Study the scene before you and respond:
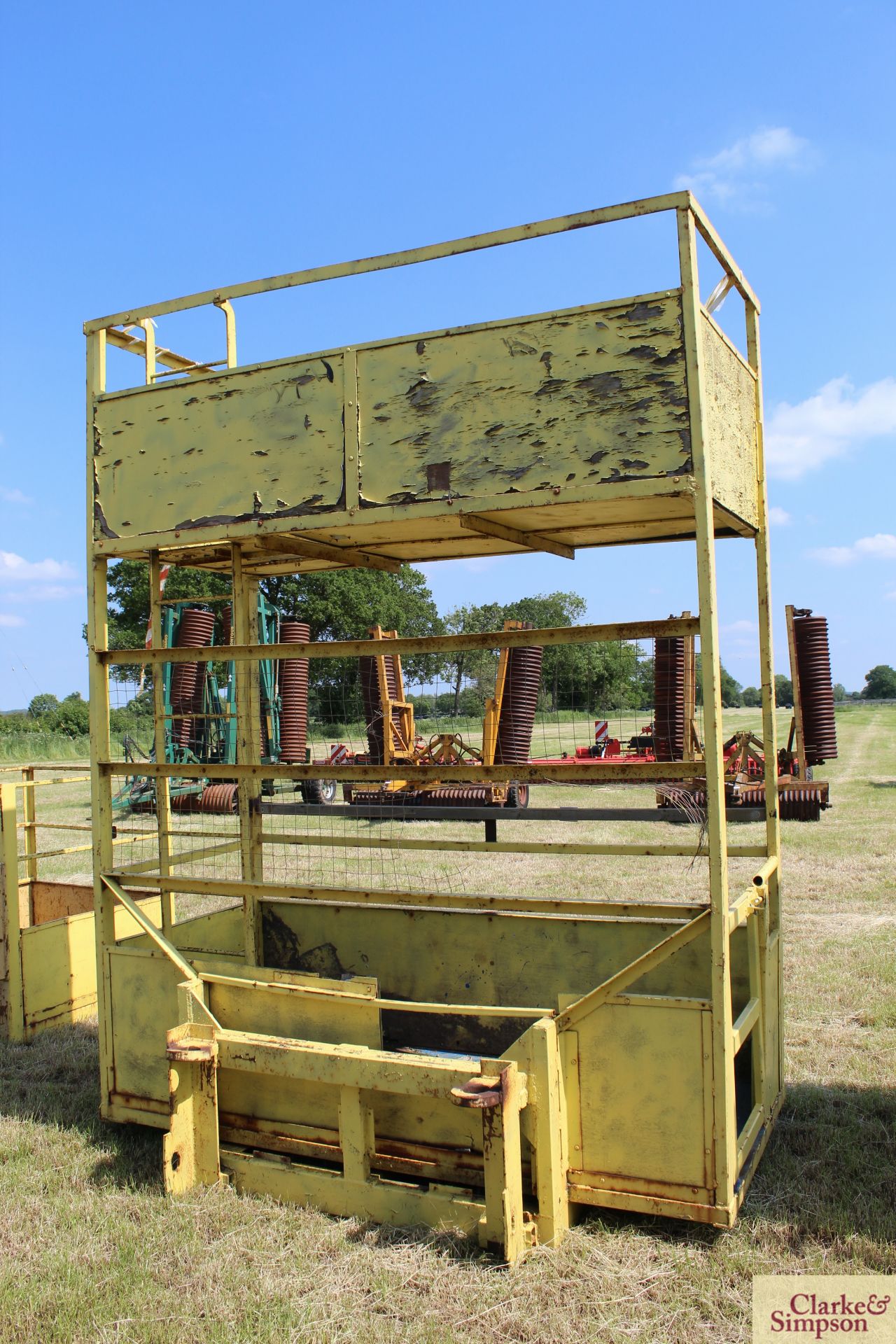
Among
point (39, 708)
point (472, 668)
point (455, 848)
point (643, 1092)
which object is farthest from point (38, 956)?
point (39, 708)

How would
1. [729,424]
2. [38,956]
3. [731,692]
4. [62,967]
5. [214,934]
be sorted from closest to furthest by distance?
1. [729,424]
2. [214,934]
3. [38,956]
4. [62,967]
5. [731,692]

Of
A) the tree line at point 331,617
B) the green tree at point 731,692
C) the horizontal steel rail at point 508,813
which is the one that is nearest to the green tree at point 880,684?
the green tree at point 731,692

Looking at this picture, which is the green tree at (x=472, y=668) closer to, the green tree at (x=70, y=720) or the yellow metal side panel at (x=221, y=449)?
the yellow metal side panel at (x=221, y=449)

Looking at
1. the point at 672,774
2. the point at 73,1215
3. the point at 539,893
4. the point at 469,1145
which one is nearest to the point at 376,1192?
the point at 469,1145

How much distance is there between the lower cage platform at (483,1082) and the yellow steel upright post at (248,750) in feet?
2.95

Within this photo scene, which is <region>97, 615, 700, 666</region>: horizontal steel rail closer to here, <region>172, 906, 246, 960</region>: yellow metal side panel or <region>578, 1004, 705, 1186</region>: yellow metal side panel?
<region>578, 1004, 705, 1186</region>: yellow metal side panel

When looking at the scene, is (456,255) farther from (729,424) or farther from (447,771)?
(447,771)

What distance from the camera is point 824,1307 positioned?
3.08 metres

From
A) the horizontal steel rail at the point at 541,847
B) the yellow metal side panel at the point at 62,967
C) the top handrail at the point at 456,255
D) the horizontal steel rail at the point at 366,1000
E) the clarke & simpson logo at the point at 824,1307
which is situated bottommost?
the clarke & simpson logo at the point at 824,1307

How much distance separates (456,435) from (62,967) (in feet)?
14.5

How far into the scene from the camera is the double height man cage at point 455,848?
3.47 meters

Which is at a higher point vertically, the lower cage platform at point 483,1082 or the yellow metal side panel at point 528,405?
the yellow metal side panel at point 528,405

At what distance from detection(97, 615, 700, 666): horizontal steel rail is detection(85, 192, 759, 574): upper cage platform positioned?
472mm

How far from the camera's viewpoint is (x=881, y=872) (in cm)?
975
